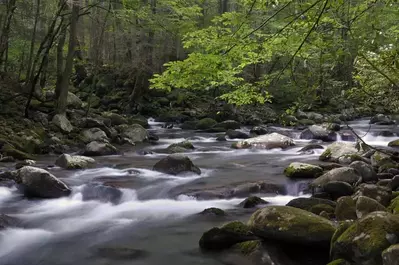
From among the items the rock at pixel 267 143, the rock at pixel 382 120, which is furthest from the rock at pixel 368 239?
the rock at pixel 382 120

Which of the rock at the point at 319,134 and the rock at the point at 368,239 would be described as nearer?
the rock at the point at 368,239

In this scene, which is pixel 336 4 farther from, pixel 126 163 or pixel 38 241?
pixel 126 163

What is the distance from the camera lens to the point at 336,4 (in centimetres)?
289

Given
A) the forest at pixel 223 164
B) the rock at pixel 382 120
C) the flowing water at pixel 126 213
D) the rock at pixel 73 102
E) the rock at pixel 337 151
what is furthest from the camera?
the rock at pixel 382 120

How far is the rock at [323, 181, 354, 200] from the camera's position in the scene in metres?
7.38

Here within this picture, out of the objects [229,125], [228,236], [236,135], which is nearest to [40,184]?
[228,236]

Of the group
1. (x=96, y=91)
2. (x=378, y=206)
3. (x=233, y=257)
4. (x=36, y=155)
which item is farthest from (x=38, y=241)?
(x=96, y=91)

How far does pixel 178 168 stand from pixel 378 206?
522 cm

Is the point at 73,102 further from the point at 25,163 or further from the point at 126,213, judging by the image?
the point at 126,213

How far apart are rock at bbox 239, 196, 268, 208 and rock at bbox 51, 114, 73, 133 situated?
28.4 feet

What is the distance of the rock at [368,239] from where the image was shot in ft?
13.7

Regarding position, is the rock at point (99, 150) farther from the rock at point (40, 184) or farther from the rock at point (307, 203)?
the rock at point (307, 203)

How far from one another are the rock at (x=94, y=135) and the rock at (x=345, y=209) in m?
9.72

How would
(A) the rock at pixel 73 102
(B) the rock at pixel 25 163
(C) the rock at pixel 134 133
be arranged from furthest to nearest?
(A) the rock at pixel 73 102 → (C) the rock at pixel 134 133 → (B) the rock at pixel 25 163
